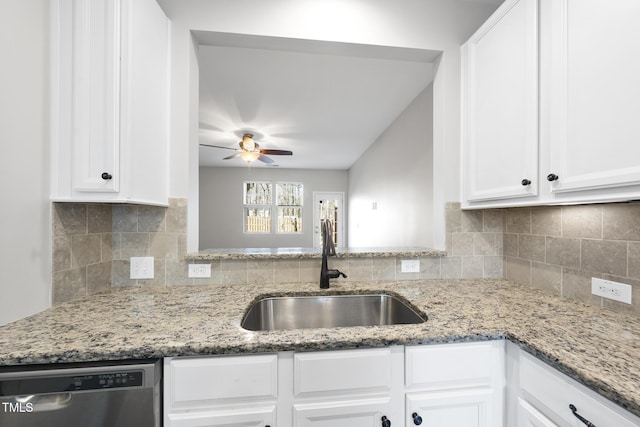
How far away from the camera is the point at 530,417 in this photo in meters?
0.85

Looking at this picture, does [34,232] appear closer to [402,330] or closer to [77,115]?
[77,115]

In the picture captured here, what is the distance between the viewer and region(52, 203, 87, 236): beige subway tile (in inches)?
44.6

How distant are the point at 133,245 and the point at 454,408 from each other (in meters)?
1.65

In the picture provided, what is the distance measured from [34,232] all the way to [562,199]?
6.63ft

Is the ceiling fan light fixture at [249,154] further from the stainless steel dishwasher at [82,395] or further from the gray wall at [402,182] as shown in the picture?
the stainless steel dishwasher at [82,395]

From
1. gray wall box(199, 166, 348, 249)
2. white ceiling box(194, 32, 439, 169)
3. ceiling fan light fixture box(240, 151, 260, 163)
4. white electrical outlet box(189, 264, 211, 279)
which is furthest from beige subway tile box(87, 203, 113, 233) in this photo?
gray wall box(199, 166, 348, 249)

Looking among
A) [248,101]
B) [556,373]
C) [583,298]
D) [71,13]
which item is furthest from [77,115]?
[583,298]

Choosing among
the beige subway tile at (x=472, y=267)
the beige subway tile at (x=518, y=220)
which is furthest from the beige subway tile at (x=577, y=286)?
the beige subway tile at (x=472, y=267)

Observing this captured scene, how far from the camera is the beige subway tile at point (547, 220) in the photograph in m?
1.34

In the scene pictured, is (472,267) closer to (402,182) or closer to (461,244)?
(461,244)

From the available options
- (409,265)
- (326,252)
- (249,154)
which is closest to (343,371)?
(326,252)

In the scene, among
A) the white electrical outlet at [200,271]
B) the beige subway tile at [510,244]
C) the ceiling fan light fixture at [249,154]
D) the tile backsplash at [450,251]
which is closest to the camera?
the tile backsplash at [450,251]

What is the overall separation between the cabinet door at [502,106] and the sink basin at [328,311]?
0.77 m

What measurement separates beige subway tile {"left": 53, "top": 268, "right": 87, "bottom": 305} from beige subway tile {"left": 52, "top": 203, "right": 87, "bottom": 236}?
0.17m
